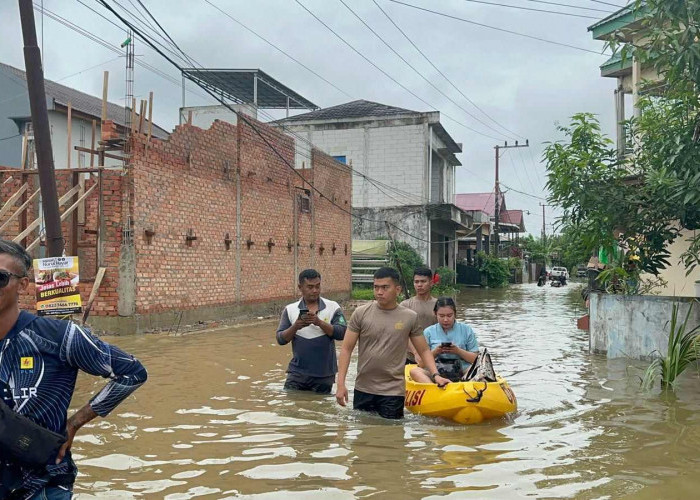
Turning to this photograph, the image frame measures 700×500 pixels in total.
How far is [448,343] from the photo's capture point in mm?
7848

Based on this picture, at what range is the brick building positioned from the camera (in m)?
14.3

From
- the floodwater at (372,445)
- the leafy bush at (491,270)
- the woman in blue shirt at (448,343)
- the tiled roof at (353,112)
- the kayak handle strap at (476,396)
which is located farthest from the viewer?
the leafy bush at (491,270)

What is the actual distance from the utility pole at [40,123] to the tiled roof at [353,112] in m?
25.8

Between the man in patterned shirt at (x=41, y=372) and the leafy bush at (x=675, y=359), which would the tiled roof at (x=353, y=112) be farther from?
the man in patterned shirt at (x=41, y=372)

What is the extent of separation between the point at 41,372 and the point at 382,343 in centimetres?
398

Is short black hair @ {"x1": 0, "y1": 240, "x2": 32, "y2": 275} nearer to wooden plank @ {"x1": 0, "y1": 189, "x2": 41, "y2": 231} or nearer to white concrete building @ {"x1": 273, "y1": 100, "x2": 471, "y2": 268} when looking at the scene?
wooden plank @ {"x1": 0, "y1": 189, "x2": 41, "y2": 231}

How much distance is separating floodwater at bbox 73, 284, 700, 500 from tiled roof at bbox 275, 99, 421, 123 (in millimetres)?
25282

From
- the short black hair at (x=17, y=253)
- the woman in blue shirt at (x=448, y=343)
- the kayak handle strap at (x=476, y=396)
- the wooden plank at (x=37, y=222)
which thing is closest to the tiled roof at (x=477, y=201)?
the wooden plank at (x=37, y=222)

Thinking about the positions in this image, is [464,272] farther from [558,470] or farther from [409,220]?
[558,470]

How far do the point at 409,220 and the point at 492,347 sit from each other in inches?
Result: 740

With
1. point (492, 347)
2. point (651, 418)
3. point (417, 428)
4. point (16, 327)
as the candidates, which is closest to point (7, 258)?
point (16, 327)

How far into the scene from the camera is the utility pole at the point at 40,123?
888cm

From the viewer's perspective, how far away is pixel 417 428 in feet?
23.1

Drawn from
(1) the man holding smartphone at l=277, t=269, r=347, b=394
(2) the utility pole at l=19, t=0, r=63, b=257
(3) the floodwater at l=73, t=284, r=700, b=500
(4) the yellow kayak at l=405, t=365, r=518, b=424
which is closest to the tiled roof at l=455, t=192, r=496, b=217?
(3) the floodwater at l=73, t=284, r=700, b=500
